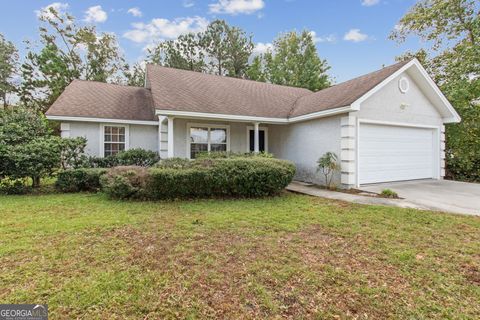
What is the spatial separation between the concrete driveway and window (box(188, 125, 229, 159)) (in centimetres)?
644

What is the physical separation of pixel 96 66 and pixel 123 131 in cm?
1536

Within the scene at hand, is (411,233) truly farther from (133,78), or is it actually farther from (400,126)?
(133,78)

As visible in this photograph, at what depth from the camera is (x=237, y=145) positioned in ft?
42.0

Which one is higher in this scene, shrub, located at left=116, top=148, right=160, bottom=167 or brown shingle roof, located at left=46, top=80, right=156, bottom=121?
brown shingle roof, located at left=46, top=80, right=156, bottom=121

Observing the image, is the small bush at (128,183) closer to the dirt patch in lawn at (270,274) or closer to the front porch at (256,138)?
the front porch at (256,138)

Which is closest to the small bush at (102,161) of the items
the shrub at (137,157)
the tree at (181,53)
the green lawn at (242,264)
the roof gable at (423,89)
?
the shrub at (137,157)

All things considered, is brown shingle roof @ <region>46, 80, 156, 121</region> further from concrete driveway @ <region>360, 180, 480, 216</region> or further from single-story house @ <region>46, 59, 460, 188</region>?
concrete driveway @ <region>360, 180, 480, 216</region>

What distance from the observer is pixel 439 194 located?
840cm

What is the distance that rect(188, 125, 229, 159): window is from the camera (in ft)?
39.0

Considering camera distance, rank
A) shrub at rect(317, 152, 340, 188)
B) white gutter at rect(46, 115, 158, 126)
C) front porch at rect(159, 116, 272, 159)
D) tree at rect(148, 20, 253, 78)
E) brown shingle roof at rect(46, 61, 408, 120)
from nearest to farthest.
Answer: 1. shrub at rect(317, 152, 340, 188)
2. brown shingle roof at rect(46, 61, 408, 120)
3. white gutter at rect(46, 115, 158, 126)
4. front porch at rect(159, 116, 272, 159)
5. tree at rect(148, 20, 253, 78)

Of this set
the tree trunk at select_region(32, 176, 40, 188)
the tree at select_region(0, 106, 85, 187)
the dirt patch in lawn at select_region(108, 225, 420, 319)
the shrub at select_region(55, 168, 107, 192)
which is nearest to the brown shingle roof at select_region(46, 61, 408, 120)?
the tree at select_region(0, 106, 85, 187)

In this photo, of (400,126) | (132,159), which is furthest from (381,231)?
(132,159)

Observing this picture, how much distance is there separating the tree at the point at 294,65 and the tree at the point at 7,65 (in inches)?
856

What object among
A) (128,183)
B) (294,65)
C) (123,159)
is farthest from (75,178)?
(294,65)
